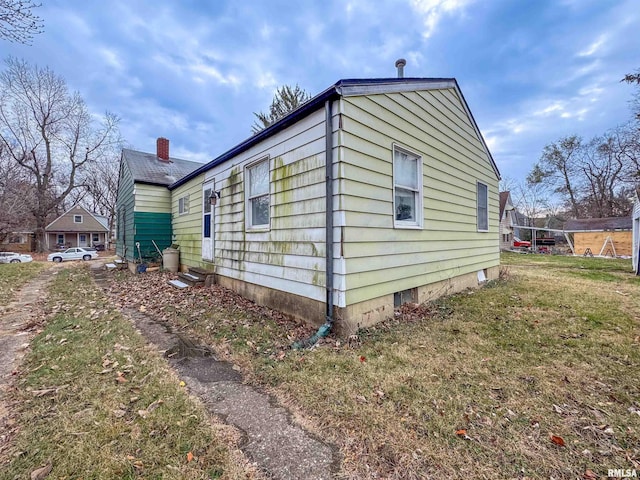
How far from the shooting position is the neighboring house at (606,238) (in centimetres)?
1994

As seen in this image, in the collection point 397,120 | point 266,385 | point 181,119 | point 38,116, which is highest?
point 38,116

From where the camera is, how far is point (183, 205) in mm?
9625

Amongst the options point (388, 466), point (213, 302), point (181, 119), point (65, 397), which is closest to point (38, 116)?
point (181, 119)

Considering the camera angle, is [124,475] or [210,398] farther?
[210,398]

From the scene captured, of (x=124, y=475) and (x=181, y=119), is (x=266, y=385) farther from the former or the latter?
(x=181, y=119)

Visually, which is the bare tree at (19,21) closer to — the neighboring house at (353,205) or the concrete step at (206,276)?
the neighboring house at (353,205)

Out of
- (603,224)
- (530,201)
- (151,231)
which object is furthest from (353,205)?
(530,201)

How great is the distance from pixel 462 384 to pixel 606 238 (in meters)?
26.6

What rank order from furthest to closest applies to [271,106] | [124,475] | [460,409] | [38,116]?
[38,116] → [271,106] → [460,409] → [124,475]

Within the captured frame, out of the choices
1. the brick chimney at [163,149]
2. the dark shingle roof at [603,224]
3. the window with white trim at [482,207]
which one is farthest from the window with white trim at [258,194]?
A: the dark shingle roof at [603,224]

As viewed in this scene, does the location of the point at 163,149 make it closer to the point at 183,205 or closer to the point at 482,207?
the point at 183,205

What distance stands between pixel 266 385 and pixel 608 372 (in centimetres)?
362

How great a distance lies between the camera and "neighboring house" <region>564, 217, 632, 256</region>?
1994 cm

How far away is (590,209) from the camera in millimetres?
31672
